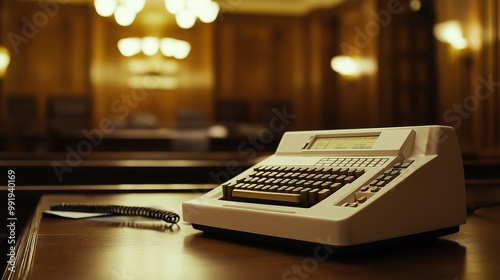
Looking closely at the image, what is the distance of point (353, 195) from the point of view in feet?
2.44

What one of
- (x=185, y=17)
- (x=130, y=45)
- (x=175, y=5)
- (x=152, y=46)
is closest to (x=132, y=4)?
(x=175, y=5)

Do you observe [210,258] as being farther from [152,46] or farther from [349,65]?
[349,65]

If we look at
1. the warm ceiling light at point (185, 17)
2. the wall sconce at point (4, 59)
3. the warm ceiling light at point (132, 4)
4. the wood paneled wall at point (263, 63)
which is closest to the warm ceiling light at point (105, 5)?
the warm ceiling light at point (132, 4)

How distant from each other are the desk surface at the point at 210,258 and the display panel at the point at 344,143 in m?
0.18

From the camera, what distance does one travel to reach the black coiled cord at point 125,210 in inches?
38.2

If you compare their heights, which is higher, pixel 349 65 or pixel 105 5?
pixel 105 5

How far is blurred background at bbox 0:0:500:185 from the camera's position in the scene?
7.43 meters

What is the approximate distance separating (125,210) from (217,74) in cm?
870

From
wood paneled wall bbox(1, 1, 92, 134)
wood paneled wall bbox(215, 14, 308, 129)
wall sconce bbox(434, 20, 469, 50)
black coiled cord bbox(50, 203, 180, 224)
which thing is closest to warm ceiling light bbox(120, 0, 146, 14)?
wall sconce bbox(434, 20, 469, 50)

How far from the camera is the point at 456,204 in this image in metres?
0.83

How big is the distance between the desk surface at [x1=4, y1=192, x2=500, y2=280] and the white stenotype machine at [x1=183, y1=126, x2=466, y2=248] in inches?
1.1

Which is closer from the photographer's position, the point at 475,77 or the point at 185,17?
the point at 475,77

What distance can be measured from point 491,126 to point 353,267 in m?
5.60

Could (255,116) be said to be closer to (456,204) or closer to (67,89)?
(67,89)
